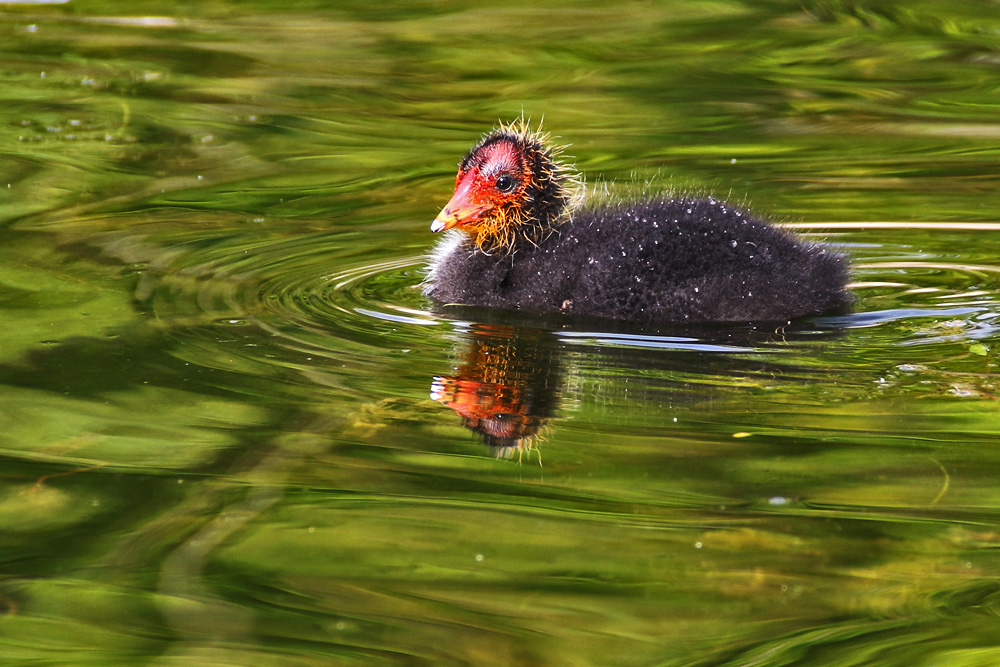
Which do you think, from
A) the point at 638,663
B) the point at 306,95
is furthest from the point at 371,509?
the point at 306,95

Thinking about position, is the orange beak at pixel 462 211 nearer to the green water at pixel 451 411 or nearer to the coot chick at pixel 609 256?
the coot chick at pixel 609 256

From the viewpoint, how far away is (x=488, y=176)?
275 inches

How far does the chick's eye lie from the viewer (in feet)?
22.9

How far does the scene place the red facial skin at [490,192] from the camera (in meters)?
6.95

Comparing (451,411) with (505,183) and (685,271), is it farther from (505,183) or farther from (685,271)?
(505,183)

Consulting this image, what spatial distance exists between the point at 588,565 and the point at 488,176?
10.6ft

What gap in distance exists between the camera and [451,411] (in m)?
5.37

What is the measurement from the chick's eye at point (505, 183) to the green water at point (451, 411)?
2.31ft

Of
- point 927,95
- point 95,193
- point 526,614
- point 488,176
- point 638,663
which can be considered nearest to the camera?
point 638,663

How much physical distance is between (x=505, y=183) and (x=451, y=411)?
1951 millimetres

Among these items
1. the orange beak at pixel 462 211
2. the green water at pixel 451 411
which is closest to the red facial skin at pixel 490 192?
the orange beak at pixel 462 211

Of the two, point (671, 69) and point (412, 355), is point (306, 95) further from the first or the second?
point (412, 355)

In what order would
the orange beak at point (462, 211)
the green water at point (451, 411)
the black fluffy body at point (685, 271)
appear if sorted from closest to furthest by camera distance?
the green water at point (451, 411) → the black fluffy body at point (685, 271) → the orange beak at point (462, 211)

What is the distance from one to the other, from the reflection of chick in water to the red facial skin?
2.48ft
